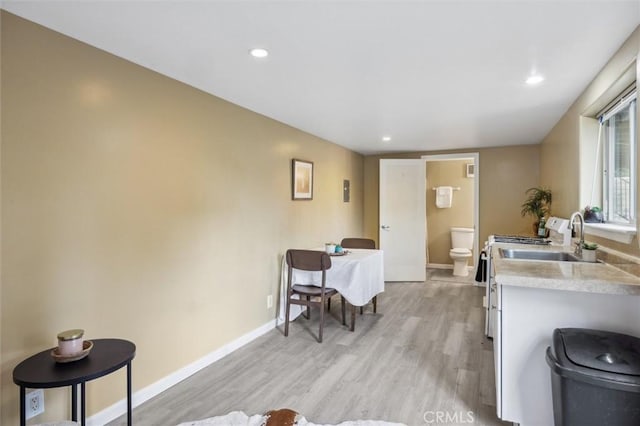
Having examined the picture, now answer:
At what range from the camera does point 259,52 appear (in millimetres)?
2184

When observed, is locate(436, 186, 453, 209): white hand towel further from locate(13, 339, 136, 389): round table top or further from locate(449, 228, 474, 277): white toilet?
locate(13, 339, 136, 389): round table top

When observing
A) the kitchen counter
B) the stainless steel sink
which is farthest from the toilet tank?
the kitchen counter

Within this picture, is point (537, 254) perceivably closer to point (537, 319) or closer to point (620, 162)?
point (620, 162)

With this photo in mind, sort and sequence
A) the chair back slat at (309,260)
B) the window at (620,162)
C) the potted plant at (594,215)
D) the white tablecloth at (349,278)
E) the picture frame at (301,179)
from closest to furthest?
1. the window at (620,162)
2. the potted plant at (594,215)
3. the chair back slat at (309,260)
4. the white tablecloth at (349,278)
5. the picture frame at (301,179)

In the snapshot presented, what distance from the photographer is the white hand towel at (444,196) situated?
6.94 meters

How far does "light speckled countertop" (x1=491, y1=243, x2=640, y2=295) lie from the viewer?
5.49ft

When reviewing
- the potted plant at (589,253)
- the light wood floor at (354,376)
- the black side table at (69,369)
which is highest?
the potted plant at (589,253)

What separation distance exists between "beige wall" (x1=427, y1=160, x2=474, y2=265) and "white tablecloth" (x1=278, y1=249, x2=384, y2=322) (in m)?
3.47

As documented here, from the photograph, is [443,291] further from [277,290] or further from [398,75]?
[398,75]

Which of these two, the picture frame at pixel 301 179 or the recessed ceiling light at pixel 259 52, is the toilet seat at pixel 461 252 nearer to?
the picture frame at pixel 301 179

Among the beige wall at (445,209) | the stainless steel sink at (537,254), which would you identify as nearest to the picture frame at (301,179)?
the stainless steel sink at (537,254)

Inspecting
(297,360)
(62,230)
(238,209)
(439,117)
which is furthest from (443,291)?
(62,230)

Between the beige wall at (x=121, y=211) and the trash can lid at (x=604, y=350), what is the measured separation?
2.38m

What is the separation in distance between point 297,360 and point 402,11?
2595mm
